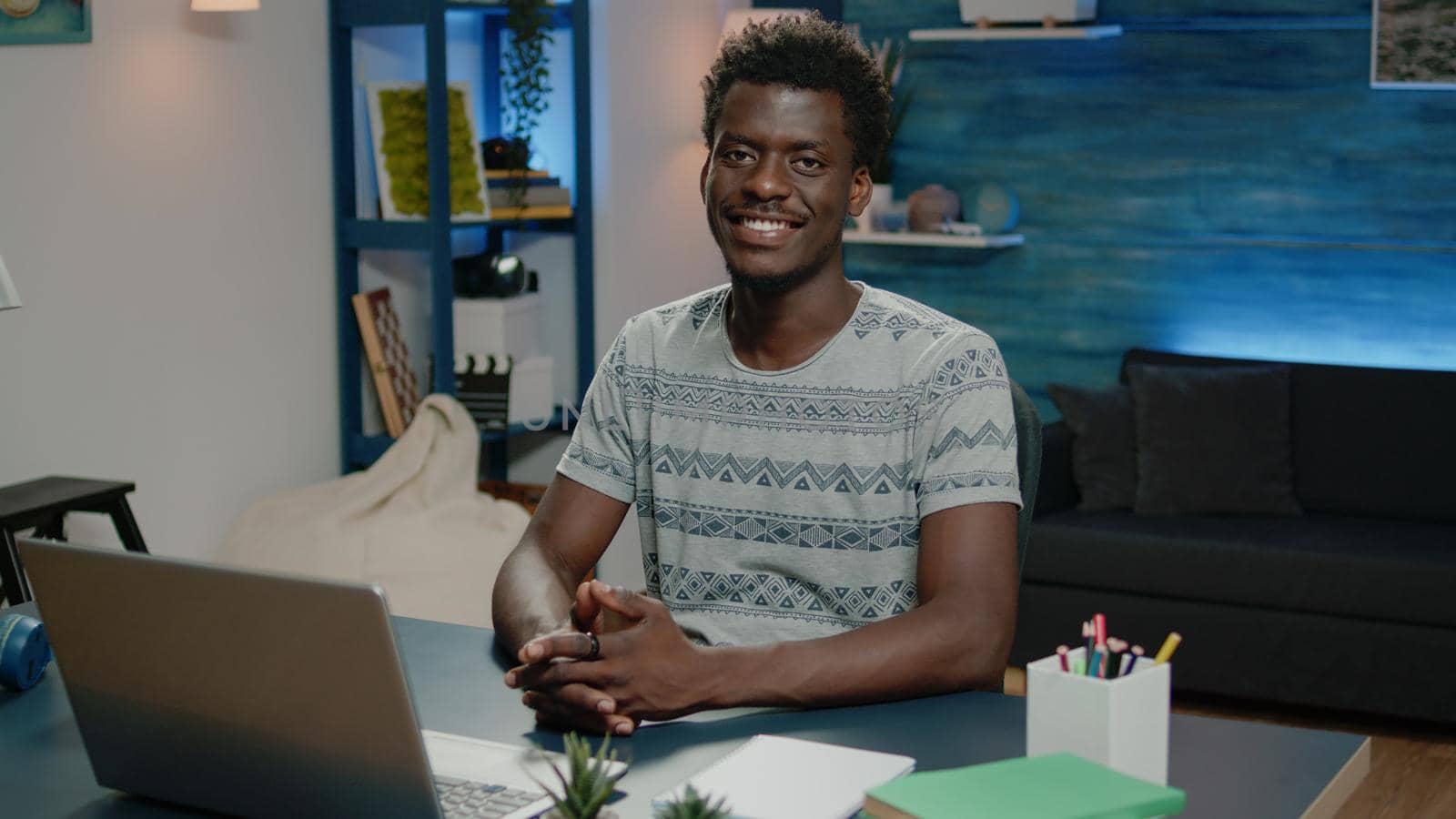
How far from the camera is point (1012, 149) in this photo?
476 cm

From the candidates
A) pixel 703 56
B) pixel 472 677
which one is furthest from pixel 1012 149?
pixel 472 677

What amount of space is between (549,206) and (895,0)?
1.27 metres

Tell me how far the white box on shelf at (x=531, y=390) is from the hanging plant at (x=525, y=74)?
0.43 metres

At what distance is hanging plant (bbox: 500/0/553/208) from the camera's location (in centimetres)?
423

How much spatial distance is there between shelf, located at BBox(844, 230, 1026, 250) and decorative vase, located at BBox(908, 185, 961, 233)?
1.0 inches

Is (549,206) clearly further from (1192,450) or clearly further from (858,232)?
(1192,450)

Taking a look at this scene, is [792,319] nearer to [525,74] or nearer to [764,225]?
[764,225]

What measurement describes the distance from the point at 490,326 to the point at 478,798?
3108mm

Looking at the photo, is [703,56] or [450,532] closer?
[450,532]

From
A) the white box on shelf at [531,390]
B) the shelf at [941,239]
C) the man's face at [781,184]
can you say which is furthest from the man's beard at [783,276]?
the shelf at [941,239]

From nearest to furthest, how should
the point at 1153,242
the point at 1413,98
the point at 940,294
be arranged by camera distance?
the point at 1413,98 → the point at 1153,242 → the point at 940,294

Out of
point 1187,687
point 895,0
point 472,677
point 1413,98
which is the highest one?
point 895,0

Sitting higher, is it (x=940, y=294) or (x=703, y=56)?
(x=703, y=56)

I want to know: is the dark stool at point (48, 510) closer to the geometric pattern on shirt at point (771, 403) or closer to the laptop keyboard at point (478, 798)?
the geometric pattern on shirt at point (771, 403)
